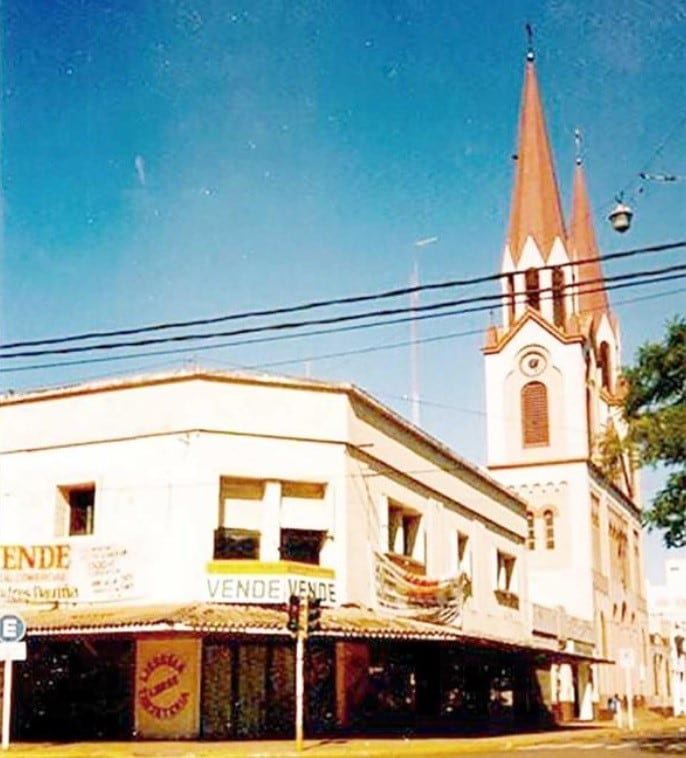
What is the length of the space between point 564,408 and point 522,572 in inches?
751

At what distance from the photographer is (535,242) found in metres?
61.2

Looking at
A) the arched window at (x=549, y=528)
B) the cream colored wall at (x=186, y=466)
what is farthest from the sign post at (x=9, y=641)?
the arched window at (x=549, y=528)

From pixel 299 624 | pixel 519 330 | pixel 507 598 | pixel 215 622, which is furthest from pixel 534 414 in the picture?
pixel 299 624

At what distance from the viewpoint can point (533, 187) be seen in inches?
2494

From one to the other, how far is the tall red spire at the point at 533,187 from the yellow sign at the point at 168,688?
4004 centimetres

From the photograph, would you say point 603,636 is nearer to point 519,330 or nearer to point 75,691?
point 519,330

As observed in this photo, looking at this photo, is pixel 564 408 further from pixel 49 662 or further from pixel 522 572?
pixel 49 662

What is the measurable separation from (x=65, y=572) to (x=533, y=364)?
39332mm

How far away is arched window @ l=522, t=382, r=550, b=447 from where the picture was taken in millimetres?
60656

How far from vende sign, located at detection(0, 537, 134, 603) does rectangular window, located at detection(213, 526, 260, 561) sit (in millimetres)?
1981

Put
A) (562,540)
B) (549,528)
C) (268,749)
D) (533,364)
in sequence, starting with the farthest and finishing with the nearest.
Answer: (533,364) < (549,528) < (562,540) < (268,749)

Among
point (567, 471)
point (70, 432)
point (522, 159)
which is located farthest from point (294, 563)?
point (522, 159)

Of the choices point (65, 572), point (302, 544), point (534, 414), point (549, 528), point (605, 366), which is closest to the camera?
point (65, 572)

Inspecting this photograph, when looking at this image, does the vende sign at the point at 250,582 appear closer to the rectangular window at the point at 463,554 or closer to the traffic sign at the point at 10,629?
the traffic sign at the point at 10,629
